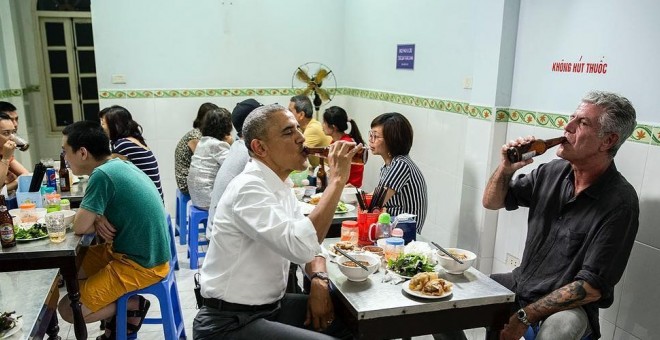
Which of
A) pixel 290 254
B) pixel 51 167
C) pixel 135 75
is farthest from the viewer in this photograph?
pixel 135 75

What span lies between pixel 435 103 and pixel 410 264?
1.96 meters

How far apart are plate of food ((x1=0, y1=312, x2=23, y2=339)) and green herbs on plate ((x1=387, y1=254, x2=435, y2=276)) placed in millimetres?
1203

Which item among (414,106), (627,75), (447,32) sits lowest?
(414,106)

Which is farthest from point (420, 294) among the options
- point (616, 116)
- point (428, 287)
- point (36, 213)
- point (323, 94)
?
point (323, 94)

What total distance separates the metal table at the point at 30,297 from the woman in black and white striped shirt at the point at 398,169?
62.1 inches

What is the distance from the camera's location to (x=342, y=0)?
4.99m

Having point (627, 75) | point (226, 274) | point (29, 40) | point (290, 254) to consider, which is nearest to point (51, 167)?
point (226, 274)

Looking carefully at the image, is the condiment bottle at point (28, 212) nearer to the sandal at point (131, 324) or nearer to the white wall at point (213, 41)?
the sandal at point (131, 324)

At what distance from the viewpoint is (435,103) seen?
3463 millimetres

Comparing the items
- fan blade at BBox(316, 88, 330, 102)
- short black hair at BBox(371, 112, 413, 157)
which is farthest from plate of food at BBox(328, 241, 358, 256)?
fan blade at BBox(316, 88, 330, 102)

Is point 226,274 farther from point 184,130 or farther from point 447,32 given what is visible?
point 184,130

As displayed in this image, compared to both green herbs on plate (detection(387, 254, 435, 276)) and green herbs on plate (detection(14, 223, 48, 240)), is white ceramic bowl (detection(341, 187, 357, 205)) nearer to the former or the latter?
green herbs on plate (detection(387, 254, 435, 276))

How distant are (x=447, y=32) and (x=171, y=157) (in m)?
2.93

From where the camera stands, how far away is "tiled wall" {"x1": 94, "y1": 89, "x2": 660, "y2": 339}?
6.53 feet
